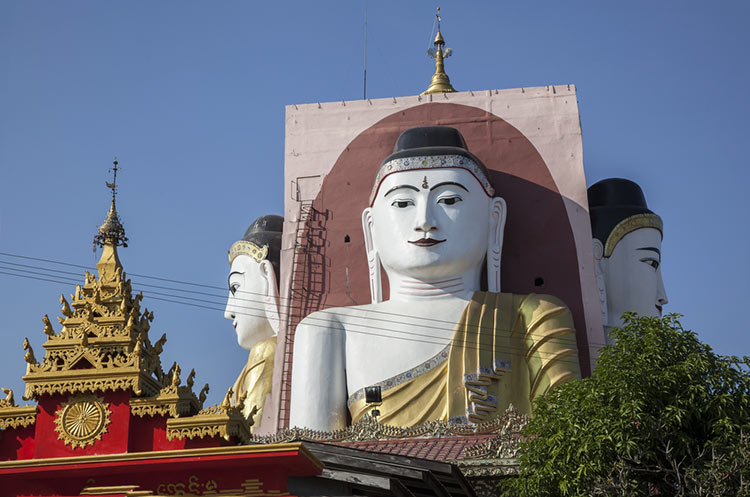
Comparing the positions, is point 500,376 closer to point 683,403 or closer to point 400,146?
point 400,146

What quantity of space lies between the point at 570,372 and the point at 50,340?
39.3 ft

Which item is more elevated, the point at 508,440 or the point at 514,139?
the point at 514,139

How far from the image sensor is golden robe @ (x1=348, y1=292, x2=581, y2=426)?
22469 millimetres

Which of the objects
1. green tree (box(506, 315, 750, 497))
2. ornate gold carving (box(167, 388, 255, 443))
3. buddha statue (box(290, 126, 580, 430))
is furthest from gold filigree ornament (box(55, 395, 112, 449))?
buddha statue (box(290, 126, 580, 430))

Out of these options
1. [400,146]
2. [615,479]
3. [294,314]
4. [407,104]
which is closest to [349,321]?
[294,314]

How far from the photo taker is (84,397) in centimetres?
1302

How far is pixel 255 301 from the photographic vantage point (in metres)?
26.3

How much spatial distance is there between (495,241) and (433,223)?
172 centimetres

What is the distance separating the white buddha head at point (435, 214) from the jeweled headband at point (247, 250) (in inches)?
127

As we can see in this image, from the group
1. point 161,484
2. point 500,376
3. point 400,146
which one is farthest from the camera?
point 400,146

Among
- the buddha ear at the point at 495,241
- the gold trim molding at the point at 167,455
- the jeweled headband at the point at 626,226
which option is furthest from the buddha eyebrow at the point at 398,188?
the gold trim molding at the point at 167,455

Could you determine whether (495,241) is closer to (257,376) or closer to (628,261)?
(628,261)

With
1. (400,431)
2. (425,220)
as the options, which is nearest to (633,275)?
(425,220)

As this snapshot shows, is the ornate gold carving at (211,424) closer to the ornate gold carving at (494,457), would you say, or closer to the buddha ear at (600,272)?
the ornate gold carving at (494,457)
